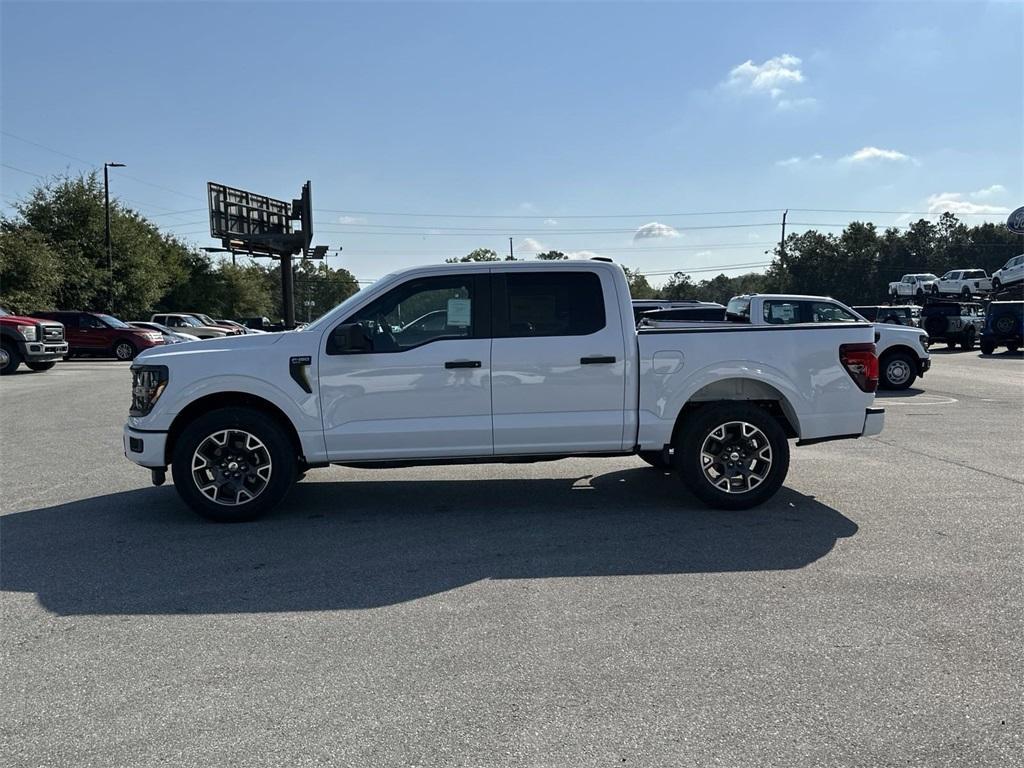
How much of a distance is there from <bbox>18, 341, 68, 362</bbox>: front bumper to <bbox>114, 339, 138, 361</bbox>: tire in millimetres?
5355

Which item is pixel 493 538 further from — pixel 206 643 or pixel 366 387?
pixel 206 643

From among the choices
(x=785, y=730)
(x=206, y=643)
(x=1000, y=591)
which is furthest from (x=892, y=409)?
(x=206, y=643)

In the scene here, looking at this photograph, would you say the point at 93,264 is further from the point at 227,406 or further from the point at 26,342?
the point at 227,406

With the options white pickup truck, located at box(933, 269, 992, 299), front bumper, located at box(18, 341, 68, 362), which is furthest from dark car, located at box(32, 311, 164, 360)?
white pickup truck, located at box(933, 269, 992, 299)

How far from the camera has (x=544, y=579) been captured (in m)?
4.64

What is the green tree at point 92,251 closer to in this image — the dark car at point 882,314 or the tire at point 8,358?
the tire at point 8,358

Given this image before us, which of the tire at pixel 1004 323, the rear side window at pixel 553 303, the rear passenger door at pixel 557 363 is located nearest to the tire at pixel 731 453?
the rear passenger door at pixel 557 363

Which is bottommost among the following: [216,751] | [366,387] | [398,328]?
[216,751]

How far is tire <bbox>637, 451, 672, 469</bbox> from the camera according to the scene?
6624 mm

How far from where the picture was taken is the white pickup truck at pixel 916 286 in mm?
48938

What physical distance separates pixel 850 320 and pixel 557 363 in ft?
33.6

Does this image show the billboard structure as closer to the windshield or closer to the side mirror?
the windshield

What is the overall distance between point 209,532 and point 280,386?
1.21 m

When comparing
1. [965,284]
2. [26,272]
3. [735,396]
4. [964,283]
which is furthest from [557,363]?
[964,283]
